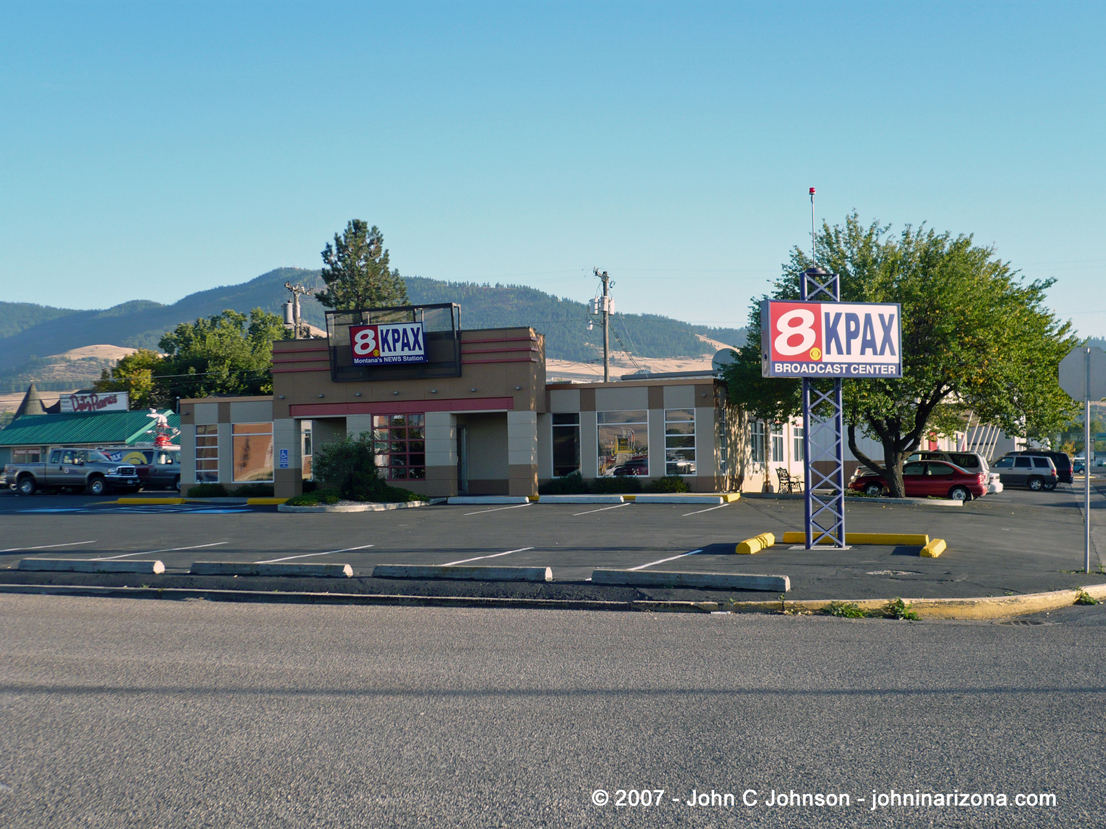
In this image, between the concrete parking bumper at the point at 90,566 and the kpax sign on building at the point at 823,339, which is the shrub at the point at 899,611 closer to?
the kpax sign on building at the point at 823,339

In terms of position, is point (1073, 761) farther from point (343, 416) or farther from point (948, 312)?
point (343, 416)

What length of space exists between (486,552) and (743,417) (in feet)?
78.7

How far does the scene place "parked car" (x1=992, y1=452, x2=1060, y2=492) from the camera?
43312mm

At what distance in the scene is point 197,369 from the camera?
241ft

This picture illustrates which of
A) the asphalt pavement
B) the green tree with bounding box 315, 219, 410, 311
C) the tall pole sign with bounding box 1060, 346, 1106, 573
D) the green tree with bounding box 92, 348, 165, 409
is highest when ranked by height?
the green tree with bounding box 315, 219, 410, 311

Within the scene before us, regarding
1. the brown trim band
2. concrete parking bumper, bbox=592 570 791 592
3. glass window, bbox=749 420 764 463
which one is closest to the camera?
concrete parking bumper, bbox=592 570 791 592

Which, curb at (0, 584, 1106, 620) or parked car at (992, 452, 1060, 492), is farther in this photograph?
parked car at (992, 452, 1060, 492)

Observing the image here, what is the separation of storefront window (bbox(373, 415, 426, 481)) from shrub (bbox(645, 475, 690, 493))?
843cm

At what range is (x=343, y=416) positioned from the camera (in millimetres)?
35125

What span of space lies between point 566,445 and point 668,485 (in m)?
4.28

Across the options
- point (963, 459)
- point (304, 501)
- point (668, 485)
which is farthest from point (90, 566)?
point (963, 459)

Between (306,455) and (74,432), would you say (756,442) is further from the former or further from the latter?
(74,432)

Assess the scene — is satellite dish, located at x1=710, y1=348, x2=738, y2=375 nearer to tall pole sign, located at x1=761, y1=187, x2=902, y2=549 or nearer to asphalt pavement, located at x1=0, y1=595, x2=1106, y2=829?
tall pole sign, located at x1=761, y1=187, x2=902, y2=549

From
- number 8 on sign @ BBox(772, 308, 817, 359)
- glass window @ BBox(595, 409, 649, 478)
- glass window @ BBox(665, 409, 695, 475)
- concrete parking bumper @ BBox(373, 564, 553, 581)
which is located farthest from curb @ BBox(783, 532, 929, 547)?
glass window @ BBox(595, 409, 649, 478)
